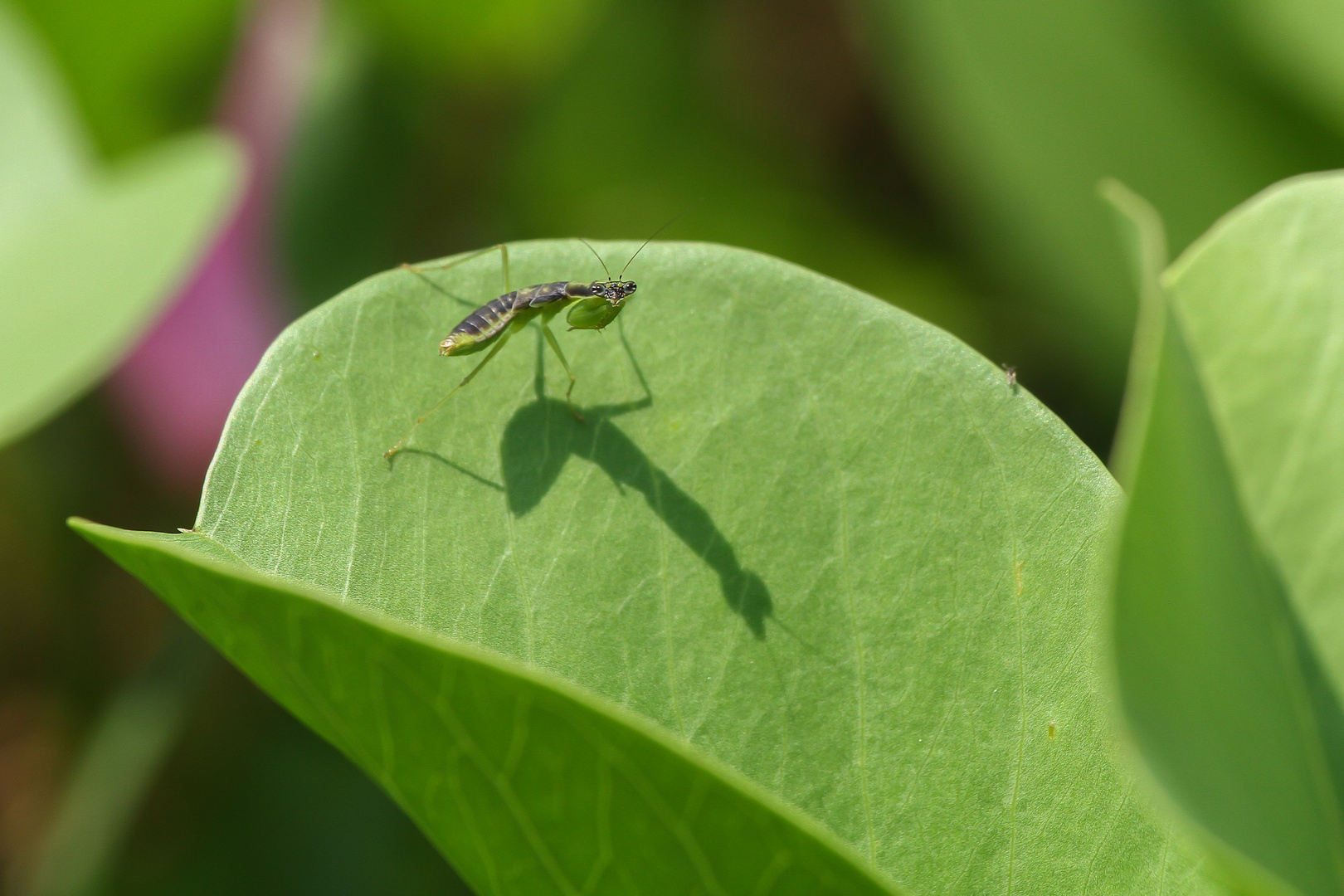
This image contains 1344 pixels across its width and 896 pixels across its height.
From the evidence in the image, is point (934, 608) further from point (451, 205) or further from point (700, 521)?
point (451, 205)

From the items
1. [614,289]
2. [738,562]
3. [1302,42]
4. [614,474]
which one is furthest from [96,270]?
[1302,42]

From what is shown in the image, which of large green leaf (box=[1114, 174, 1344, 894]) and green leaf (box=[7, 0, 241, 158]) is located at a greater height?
green leaf (box=[7, 0, 241, 158])

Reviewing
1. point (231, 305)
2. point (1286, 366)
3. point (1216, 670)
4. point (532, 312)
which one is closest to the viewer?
point (1216, 670)

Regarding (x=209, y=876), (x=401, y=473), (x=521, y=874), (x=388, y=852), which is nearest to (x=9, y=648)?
(x=209, y=876)

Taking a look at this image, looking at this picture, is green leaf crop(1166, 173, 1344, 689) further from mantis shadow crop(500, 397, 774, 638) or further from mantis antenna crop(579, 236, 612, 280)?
mantis antenna crop(579, 236, 612, 280)

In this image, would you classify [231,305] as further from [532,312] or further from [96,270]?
[532,312]

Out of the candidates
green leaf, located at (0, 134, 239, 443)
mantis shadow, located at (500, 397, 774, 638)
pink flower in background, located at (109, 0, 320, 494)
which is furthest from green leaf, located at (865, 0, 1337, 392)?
mantis shadow, located at (500, 397, 774, 638)
